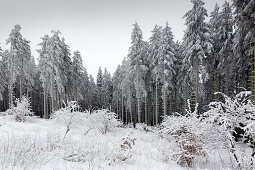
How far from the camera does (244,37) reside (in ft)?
43.0

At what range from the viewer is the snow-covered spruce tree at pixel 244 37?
34.4 feet

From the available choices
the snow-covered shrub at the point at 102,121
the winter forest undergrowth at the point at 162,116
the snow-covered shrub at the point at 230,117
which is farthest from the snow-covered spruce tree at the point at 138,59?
the snow-covered shrub at the point at 230,117

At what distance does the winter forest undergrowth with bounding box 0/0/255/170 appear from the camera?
519 centimetres

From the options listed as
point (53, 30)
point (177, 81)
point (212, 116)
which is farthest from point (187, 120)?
point (53, 30)

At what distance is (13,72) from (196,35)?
25826 mm

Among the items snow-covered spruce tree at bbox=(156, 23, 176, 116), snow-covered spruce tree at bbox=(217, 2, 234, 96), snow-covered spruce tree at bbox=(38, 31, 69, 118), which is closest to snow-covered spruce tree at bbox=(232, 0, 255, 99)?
snow-covered spruce tree at bbox=(217, 2, 234, 96)

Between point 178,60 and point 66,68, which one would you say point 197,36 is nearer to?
point 178,60

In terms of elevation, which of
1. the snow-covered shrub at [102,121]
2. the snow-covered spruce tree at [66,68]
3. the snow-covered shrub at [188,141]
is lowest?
the snow-covered shrub at [102,121]

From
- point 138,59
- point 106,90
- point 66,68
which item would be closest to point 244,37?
point 138,59

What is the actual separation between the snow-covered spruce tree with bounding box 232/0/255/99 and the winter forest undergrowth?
59mm

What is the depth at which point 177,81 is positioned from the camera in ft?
82.7

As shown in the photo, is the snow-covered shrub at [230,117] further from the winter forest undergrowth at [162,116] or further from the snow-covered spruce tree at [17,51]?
the snow-covered spruce tree at [17,51]

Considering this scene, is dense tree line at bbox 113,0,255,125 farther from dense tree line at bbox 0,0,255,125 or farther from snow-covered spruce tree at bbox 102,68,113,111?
snow-covered spruce tree at bbox 102,68,113,111

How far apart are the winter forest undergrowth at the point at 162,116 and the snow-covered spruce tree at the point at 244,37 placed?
0.06 meters
